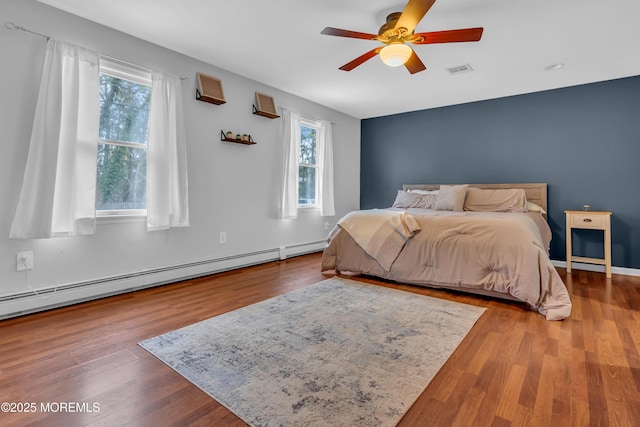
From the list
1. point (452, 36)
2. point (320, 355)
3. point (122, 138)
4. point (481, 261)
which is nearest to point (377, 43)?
point (452, 36)

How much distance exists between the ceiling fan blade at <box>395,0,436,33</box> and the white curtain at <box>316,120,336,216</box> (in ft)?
9.10

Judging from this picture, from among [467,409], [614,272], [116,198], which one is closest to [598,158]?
[614,272]

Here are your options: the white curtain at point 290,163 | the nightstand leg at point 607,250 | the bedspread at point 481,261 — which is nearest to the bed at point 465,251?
the bedspread at point 481,261

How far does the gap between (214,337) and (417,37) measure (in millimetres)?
2493

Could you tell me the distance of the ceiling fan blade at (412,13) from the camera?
1.90 m

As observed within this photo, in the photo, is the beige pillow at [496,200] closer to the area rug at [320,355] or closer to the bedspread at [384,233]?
the bedspread at [384,233]

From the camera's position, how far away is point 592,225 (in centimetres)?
353

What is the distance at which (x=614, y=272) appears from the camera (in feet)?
12.2

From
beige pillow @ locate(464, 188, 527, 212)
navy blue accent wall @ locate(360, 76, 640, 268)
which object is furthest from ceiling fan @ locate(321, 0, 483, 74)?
navy blue accent wall @ locate(360, 76, 640, 268)

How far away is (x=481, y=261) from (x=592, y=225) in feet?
6.35

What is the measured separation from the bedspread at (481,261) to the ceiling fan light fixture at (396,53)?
58.5 inches

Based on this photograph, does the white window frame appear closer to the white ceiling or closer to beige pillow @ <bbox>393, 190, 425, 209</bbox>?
the white ceiling

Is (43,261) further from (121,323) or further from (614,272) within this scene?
(614,272)

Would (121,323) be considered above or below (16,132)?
below
